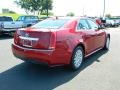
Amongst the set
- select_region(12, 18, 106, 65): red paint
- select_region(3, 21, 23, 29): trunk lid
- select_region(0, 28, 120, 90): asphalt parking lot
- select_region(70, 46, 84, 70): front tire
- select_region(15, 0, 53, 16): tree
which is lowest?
select_region(0, 28, 120, 90): asphalt parking lot

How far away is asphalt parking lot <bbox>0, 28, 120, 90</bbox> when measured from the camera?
16.7ft

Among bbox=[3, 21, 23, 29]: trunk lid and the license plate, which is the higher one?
bbox=[3, 21, 23, 29]: trunk lid

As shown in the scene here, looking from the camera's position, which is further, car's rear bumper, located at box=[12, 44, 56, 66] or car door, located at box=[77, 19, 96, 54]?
car door, located at box=[77, 19, 96, 54]

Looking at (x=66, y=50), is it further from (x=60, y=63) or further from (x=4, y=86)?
(x=4, y=86)

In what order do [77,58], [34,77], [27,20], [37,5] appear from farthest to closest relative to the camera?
[37,5], [27,20], [77,58], [34,77]

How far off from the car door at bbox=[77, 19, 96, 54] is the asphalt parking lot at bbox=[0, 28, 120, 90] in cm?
52

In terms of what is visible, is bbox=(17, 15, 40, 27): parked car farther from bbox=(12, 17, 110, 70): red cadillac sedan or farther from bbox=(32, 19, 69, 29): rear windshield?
bbox=(12, 17, 110, 70): red cadillac sedan

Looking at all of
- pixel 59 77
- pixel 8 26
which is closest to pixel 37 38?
pixel 59 77

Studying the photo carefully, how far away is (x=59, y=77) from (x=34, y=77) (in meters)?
0.64

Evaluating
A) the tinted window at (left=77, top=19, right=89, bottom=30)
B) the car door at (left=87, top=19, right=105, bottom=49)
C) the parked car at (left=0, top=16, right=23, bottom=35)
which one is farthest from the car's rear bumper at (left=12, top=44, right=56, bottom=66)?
the parked car at (left=0, top=16, right=23, bottom=35)

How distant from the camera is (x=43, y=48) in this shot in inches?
217

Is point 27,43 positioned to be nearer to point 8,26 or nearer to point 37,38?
point 37,38

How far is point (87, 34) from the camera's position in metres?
7.05

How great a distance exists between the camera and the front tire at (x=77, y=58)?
622 centimetres
